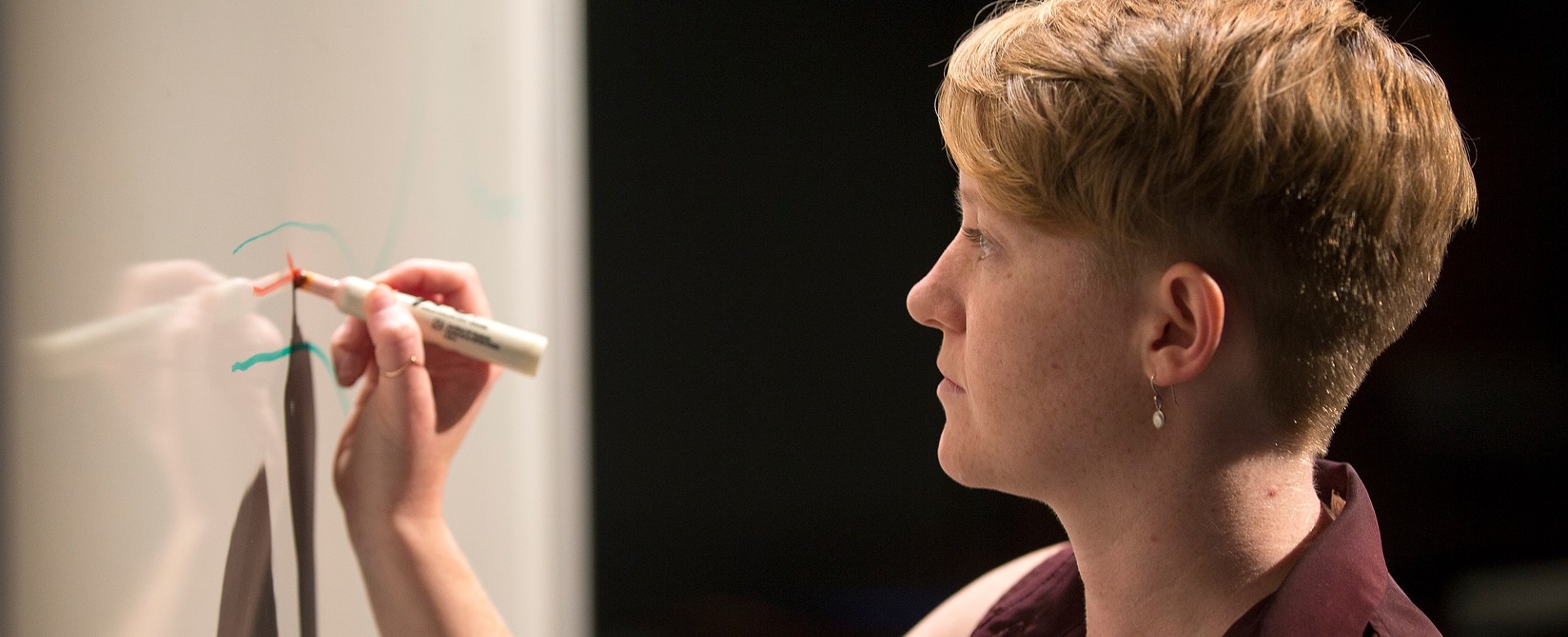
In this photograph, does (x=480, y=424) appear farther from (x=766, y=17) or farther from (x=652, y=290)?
(x=766, y=17)

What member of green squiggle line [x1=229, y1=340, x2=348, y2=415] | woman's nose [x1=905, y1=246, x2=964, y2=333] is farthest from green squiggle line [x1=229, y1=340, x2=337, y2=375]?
woman's nose [x1=905, y1=246, x2=964, y2=333]

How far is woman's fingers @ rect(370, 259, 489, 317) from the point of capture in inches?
23.0

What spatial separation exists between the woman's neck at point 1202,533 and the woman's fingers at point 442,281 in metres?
0.34

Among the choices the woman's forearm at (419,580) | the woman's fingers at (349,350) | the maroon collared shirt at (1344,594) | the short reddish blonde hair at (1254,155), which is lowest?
the woman's forearm at (419,580)

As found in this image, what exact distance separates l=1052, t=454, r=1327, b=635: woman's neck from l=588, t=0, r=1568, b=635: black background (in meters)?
0.75

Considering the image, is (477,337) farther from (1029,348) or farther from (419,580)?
(1029,348)

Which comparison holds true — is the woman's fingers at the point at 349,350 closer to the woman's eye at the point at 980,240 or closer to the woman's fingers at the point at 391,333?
the woman's fingers at the point at 391,333

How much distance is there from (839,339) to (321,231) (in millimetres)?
839

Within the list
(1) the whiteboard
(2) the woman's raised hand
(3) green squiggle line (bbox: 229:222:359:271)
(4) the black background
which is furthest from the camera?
(4) the black background

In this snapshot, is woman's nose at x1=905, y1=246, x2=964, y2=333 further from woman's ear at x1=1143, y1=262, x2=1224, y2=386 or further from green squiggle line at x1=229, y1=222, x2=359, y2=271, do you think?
green squiggle line at x1=229, y1=222, x2=359, y2=271

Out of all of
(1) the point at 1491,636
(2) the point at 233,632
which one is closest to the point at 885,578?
(1) the point at 1491,636

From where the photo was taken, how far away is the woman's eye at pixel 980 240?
540 mm

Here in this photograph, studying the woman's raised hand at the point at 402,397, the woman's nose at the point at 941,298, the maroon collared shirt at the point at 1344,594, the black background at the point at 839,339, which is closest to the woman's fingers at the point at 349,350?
the woman's raised hand at the point at 402,397

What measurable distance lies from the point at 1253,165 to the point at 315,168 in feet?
1.32
